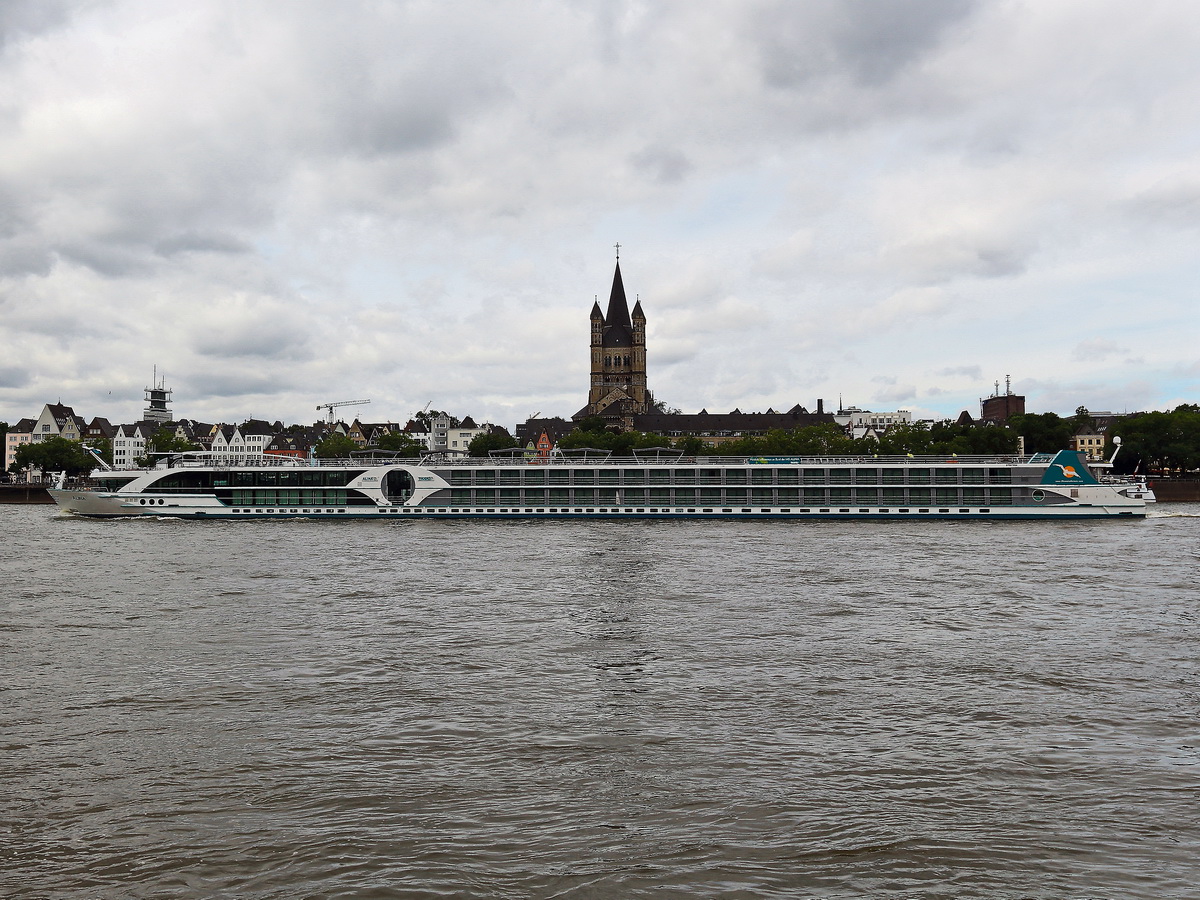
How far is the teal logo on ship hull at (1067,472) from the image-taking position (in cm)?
6825

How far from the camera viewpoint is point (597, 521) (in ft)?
226

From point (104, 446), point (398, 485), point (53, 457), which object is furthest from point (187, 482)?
point (104, 446)

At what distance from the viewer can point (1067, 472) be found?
2704 inches

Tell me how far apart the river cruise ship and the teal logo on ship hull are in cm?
10

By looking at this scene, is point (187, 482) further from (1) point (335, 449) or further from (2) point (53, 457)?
(1) point (335, 449)

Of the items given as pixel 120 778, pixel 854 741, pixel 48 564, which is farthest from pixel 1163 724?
pixel 48 564

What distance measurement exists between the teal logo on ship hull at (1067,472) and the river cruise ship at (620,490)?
0.33ft

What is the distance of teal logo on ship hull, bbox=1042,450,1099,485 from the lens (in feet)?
224

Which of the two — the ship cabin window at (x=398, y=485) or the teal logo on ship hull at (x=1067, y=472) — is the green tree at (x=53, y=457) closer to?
the ship cabin window at (x=398, y=485)

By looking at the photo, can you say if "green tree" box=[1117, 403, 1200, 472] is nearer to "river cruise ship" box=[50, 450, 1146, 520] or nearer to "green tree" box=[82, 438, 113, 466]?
"river cruise ship" box=[50, 450, 1146, 520]

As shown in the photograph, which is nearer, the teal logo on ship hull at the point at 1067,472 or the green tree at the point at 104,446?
the teal logo on ship hull at the point at 1067,472

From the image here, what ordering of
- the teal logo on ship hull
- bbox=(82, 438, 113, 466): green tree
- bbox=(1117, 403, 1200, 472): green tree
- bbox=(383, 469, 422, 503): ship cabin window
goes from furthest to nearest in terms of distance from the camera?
bbox=(82, 438, 113, 466): green tree
bbox=(1117, 403, 1200, 472): green tree
bbox=(383, 469, 422, 503): ship cabin window
the teal logo on ship hull

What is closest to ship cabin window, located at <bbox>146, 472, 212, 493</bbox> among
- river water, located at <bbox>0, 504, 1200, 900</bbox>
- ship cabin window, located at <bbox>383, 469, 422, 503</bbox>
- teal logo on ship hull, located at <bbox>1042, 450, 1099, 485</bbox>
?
ship cabin window, located at <bbox>383, 469, 422, 503</bbox>

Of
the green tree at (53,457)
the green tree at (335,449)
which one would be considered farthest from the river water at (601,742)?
the green tree at (335,449)
